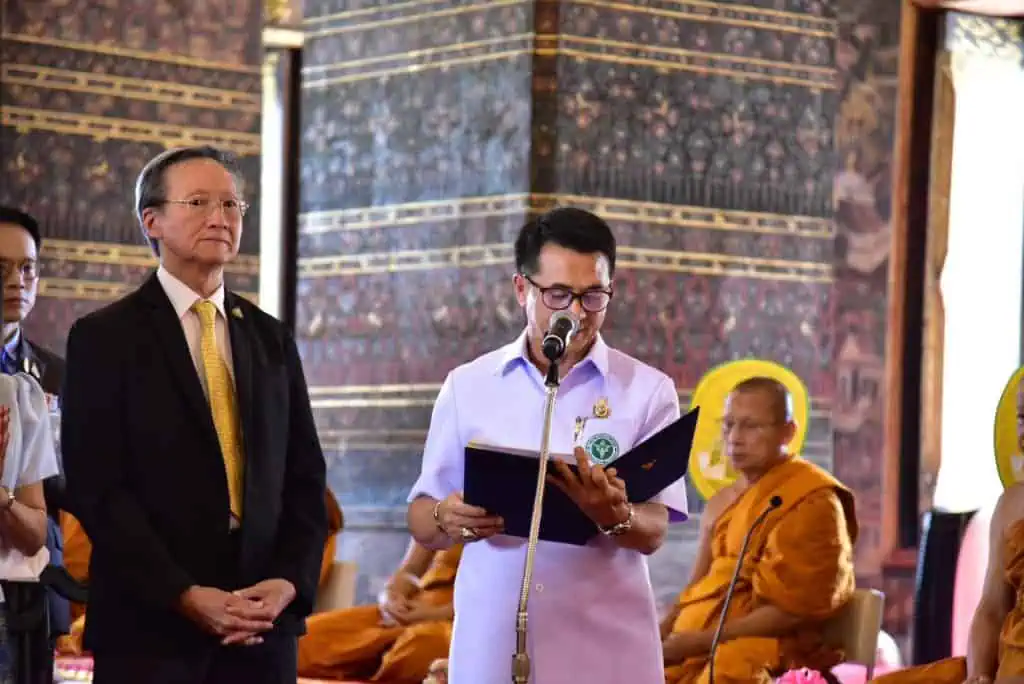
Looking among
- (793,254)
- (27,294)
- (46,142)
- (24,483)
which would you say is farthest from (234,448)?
(793,254)

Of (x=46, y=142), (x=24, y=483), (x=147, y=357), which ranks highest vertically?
(x=46, y=142)

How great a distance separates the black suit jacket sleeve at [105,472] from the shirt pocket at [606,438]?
805 millimetres

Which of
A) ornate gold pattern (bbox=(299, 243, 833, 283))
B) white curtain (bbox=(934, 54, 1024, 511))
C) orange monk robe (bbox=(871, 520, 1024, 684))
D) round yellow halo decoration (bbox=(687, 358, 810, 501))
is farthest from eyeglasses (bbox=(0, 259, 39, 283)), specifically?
white curtain (bbox=(934, 54, 1024, 511))

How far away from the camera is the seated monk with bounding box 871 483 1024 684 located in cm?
518

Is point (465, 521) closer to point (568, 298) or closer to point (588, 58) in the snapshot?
point (568, 298)

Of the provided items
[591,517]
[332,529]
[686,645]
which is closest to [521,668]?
[591,517]

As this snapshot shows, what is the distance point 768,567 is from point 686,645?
395 mm

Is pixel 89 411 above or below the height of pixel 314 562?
above

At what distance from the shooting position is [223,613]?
3863 mm

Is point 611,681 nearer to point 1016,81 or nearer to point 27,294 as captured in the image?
point 27,294

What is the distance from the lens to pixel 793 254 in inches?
380

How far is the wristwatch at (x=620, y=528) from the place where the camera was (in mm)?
3781

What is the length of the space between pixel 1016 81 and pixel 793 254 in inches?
71.3

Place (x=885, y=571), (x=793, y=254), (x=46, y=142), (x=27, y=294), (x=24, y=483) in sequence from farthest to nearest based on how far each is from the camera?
(x=885, y=571)
(x=793, y=254)
(x=46, y=142)
(x=27, y=294)
(x=24, y=483)
